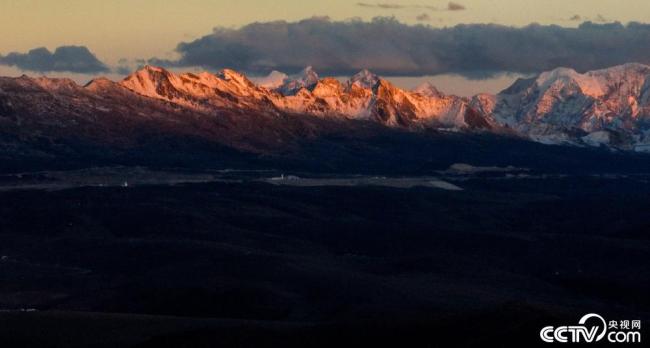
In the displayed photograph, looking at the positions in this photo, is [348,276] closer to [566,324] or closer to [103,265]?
[103,265]

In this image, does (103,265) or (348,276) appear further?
(103,265)

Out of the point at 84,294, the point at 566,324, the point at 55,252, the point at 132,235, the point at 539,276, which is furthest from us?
the point at 132,235

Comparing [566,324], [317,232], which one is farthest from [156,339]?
[317,232]
